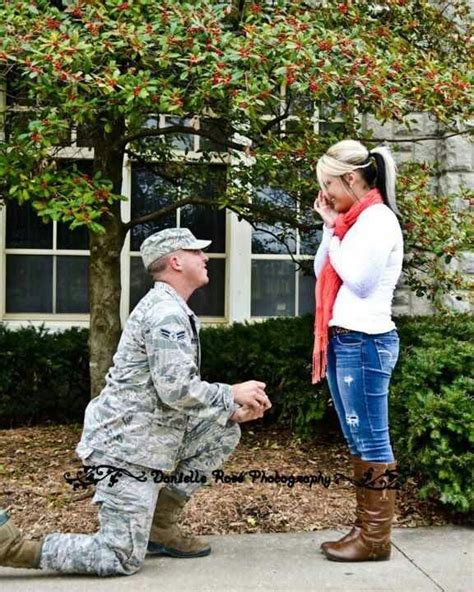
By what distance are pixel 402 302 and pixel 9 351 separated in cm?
384

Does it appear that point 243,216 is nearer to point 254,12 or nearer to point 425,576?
point 254,12

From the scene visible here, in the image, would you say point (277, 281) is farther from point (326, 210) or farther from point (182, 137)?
point (326, 210)

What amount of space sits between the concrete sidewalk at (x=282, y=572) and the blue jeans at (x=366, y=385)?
0.56 m

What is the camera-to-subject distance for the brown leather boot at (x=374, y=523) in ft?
11.9

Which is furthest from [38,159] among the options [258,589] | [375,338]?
[258,589]

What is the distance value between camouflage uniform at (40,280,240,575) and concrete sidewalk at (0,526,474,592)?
4.8 inches

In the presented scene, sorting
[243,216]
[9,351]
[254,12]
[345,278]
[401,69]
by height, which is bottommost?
[9,351]

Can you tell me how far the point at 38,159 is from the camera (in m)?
4.14

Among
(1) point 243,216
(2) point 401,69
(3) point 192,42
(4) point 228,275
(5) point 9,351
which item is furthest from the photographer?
(4) point 228,275

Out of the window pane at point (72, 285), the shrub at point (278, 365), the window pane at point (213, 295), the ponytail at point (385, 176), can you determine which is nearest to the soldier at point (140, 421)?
the ponytail at point (385, 176)

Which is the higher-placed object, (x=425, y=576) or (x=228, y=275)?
(x=228, y=275)

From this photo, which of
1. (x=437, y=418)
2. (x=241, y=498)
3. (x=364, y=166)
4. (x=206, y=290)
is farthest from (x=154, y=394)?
(x=206, y=290)

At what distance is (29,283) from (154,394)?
179 inches

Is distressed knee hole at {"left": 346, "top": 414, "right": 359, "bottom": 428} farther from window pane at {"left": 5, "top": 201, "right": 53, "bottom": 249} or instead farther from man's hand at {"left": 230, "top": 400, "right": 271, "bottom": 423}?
window pane at {"left": 5, "top": 201, "right": 53, "bottom": 249}
